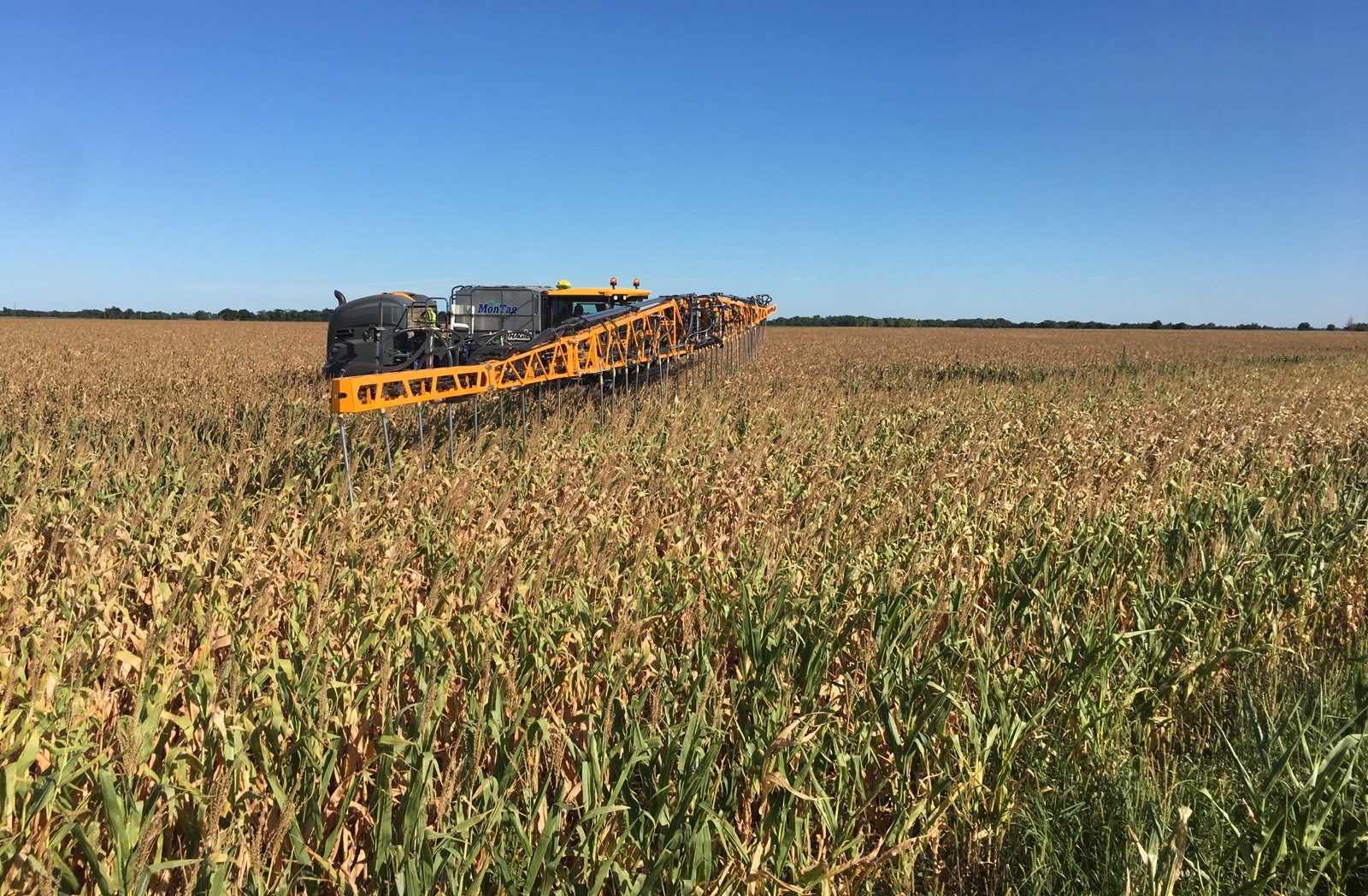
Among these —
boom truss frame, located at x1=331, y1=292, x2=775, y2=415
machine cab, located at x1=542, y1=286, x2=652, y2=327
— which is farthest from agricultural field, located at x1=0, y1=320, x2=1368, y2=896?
machine cab, located at x1=542, y1=286, x2=652, y2=327

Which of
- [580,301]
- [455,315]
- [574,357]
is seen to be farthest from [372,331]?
[574,357]

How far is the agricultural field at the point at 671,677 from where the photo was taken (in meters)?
2.10

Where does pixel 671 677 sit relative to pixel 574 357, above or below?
below

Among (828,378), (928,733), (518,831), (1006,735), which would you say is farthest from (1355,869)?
(828,378)

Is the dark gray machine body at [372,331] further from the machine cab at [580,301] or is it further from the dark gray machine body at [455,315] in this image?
the machine cab at [580,301]

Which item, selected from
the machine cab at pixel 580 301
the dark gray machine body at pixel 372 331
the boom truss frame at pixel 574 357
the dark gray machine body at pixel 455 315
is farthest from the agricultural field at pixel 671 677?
the machine cab at pixel 580 301

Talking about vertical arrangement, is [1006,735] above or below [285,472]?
below

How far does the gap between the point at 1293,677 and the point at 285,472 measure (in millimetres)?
5964

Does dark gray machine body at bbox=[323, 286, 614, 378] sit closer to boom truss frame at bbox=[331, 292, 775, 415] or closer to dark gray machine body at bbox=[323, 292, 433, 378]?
dark gray machine body at bbox=[323, 292, 433, 378]

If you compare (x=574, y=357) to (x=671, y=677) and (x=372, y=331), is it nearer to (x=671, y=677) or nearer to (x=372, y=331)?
(x=671, y=677)

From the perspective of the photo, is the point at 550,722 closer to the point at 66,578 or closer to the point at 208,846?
the point at 208,846

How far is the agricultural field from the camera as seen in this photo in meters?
2.10

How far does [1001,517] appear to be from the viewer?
5.08 metres

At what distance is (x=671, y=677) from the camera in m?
2.96
